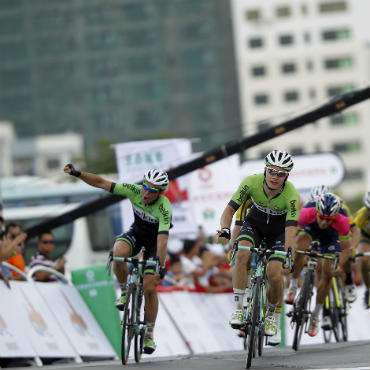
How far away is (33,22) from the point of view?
14788 cm

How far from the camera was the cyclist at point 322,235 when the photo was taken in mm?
14508

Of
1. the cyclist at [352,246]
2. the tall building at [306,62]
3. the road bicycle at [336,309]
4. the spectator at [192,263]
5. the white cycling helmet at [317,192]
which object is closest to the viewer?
the white cycling helmet at [317,192]

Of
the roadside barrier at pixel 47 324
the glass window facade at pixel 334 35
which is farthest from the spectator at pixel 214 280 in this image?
the glass window facade at pixel 334 35

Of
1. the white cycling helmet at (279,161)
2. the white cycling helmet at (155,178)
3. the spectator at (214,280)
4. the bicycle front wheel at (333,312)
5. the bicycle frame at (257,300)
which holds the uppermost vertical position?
the white cycling helmet at (279,161)

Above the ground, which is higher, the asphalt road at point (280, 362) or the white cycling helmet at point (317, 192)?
the white cycling helmet at point (317, 192)

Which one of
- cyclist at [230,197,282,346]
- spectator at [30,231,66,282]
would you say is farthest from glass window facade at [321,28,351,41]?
cyclist at [230,197,282,346]

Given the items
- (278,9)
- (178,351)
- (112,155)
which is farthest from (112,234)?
(278,9)

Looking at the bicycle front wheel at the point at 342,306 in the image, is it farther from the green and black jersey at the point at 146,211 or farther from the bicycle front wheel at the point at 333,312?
the green and black jersey at the point at 146,211

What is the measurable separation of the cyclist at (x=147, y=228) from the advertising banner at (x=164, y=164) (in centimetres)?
698

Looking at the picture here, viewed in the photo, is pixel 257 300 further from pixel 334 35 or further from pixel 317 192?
pixel 334 35

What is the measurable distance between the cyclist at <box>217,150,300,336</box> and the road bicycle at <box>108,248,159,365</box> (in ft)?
3.87

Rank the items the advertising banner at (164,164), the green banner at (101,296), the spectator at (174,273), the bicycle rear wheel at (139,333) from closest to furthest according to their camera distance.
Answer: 1. the bicycle rear wheel at (139,333)
2. the green banner at (101,296)
3. the spectator at (174,273)
4. the advertising banner at (164,164)

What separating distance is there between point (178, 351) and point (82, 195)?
19449 millimetres

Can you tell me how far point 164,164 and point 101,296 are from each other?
4.99 m
